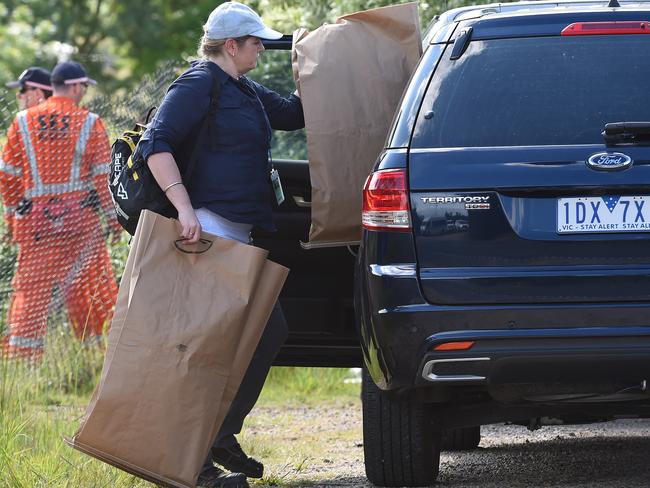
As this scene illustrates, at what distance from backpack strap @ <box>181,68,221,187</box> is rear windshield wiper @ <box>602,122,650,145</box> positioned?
144 cm

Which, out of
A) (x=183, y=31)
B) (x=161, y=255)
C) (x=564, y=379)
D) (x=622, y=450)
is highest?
(x=161, y=255)

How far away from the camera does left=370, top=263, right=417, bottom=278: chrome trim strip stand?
4.43m

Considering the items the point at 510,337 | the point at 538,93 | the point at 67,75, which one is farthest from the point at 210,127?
the point at 67,75

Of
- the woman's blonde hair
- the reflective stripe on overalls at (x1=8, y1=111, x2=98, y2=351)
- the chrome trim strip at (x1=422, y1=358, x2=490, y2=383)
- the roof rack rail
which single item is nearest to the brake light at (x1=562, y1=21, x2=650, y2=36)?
the roof rack rail

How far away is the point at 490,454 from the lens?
634 cm

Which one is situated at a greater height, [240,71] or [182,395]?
[240,71]

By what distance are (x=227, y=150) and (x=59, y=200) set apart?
12.9 feet

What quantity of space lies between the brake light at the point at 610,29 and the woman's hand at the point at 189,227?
1394 millimetres

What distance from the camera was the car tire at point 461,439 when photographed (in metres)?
6.35

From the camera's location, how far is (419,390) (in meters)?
4.72

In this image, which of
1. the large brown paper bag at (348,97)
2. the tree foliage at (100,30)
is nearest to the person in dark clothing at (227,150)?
the large brown paper bag at (348,97)

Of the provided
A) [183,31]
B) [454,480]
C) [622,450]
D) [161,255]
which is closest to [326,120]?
[161,255]

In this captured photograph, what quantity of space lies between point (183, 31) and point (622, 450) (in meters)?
25.4

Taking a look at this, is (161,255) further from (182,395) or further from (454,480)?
(454,480)
